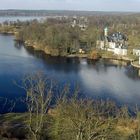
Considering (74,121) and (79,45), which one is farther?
(79,45)

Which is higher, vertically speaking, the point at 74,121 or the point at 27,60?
the point at 74,121

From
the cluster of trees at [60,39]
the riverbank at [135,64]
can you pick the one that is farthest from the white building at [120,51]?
the riverbank at [135,64]

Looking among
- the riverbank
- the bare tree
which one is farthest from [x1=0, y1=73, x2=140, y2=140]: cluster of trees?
the riverbank

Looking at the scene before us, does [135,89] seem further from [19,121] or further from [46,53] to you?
[46,53]

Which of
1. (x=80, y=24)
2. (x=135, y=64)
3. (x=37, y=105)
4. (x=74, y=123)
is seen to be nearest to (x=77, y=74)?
(x=135, y=64)

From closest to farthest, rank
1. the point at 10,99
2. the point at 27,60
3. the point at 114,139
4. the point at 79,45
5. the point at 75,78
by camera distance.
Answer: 1. the point at 114,139
2. the point at 10,99
3. the point at 75,78
4. the point at 27,60
5. the point at 79,45

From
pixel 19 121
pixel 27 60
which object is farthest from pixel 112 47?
pixel 19 121

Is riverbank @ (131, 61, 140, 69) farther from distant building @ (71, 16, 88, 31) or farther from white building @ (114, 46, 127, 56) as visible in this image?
distant building @ (71, 16, 88, 31)
